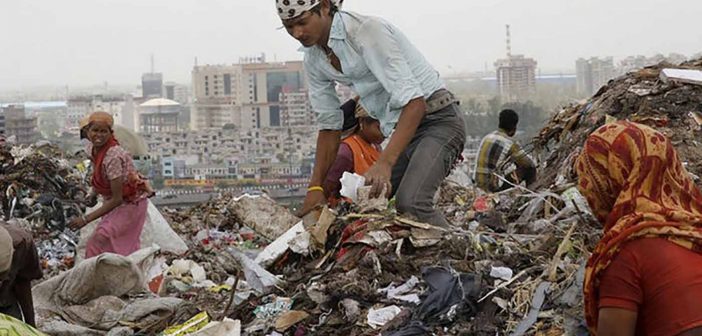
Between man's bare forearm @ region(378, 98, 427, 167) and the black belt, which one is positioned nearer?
man's bare forearm @ region(378, 98, 427, 167)

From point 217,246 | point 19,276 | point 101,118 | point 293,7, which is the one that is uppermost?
point 293,7

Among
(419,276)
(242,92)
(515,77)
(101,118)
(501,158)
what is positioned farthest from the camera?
(242,92)

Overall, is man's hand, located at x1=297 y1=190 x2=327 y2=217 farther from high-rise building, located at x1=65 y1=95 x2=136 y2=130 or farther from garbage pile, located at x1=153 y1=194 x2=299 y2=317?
high-rise building, located at x1=65 y1=95 x2=136 y2=130

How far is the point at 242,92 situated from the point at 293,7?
40.5 meters

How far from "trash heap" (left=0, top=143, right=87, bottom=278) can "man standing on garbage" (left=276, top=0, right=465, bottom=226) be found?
407 centimetres

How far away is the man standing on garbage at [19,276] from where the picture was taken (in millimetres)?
4062

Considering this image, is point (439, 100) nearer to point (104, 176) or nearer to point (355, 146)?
point (355, 146)

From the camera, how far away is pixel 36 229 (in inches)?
361

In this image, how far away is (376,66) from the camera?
439cm

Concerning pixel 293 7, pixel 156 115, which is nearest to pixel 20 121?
pixel 156 115

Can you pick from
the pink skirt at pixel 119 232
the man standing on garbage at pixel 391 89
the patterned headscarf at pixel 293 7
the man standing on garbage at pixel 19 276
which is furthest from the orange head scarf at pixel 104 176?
the patterned headscarf at pixel 293 7

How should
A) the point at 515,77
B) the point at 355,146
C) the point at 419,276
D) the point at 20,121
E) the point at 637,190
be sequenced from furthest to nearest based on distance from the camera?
the point at 515,77, the point at 20,121, the point at 355,146, the point at 419,276, the point at 637,190

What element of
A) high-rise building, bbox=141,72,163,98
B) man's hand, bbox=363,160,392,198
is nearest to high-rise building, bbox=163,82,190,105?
high-rise building, bbox=141,72,163,98

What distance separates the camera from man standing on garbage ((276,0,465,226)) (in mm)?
4379
